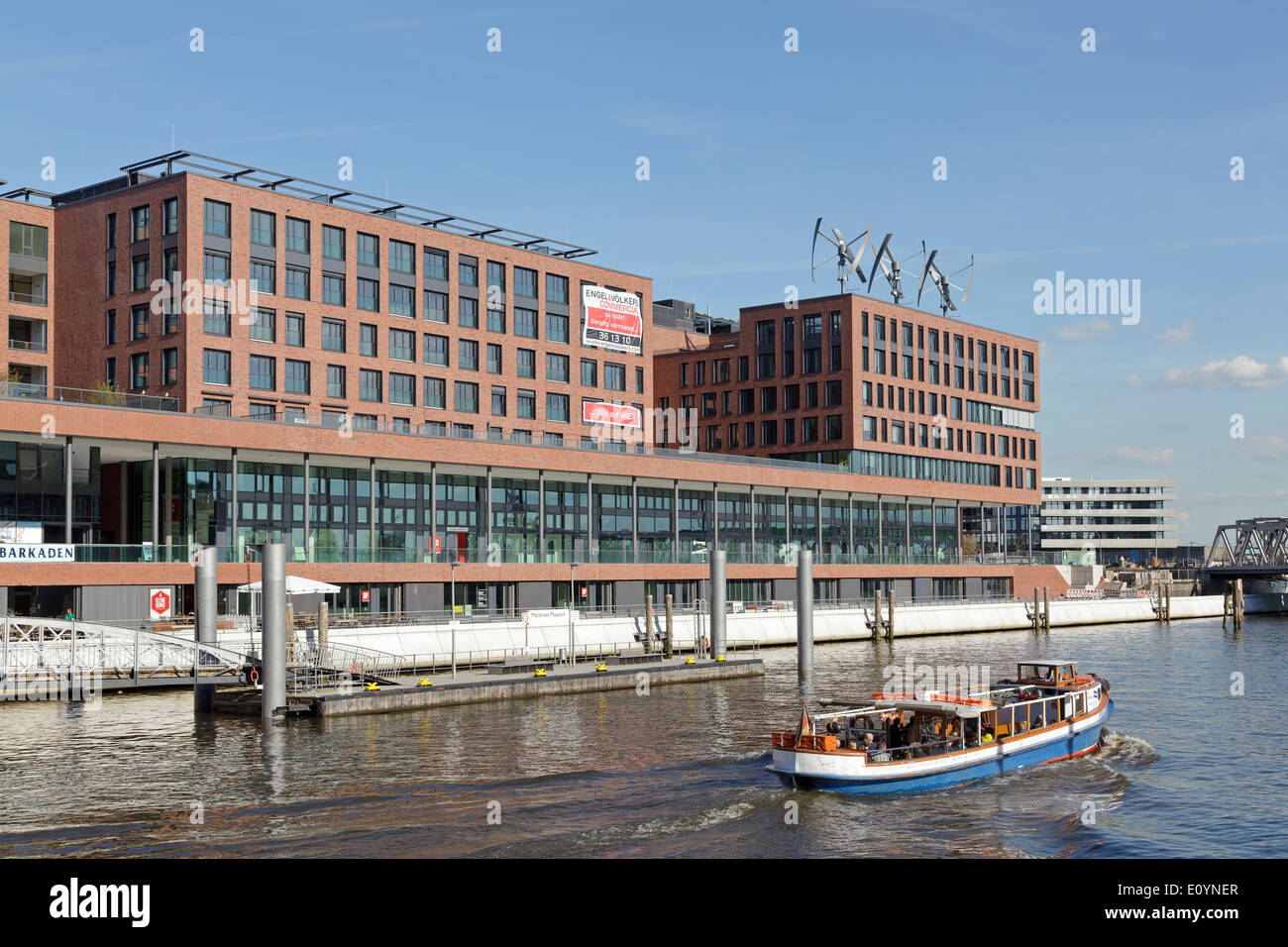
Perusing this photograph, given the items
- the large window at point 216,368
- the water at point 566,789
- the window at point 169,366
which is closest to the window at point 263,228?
the large window at point 216,368

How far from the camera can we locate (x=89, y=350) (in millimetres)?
86625

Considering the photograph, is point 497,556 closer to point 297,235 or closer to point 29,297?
point 297,235

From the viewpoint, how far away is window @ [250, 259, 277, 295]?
8394 centimetres

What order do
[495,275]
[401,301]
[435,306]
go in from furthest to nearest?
[495,275] → [435,306] → [401,301]

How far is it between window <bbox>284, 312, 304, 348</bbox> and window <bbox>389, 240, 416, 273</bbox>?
9.14 metres

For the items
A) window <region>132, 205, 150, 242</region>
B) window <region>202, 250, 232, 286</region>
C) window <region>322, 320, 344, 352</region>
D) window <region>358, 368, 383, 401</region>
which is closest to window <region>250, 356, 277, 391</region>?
window <region>322, 320, 344, 352</region>

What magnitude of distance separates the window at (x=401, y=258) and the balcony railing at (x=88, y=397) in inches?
1040

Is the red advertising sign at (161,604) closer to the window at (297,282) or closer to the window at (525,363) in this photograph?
the window at (297,282)

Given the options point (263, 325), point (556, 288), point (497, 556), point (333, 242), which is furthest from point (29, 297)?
point (556, 288)

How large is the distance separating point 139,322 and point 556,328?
113 ft

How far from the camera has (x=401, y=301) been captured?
3698 inches

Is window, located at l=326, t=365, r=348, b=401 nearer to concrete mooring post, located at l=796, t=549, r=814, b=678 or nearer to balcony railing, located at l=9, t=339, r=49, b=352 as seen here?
balcony railing, located at l=9, t=339, r=49, b=352

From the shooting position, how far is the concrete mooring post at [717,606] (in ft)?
214
